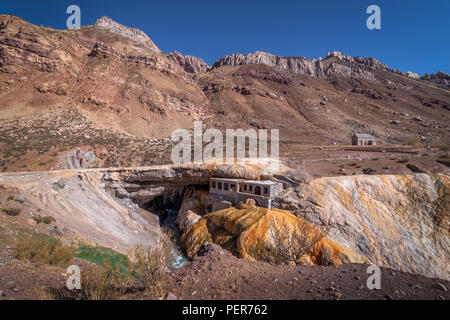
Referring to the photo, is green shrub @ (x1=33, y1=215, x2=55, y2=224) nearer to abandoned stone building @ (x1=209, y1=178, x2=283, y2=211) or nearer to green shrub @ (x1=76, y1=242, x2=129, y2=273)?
green shrub @ (x1=76, y1=242, x2=129, y2=273)

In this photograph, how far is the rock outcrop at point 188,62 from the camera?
112000 mm

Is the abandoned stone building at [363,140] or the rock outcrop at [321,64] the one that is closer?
the abandoned stone building at [363,140]

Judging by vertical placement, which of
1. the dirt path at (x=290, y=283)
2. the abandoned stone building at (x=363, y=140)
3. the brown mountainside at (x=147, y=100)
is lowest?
the dirt path at (x=290, y=283)

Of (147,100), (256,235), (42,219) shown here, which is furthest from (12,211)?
(147,100)

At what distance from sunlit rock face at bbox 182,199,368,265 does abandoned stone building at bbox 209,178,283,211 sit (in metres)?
1.06

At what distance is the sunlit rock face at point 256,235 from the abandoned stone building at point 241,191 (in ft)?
3.47

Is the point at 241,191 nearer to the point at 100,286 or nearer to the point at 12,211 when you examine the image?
the point at 12,211

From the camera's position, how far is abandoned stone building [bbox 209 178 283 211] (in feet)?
54.8

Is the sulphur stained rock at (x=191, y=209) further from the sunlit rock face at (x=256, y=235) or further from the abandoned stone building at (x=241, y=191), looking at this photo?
the abandoned stone building at (x=241, y=191)

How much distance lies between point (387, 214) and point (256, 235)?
11.0 meters

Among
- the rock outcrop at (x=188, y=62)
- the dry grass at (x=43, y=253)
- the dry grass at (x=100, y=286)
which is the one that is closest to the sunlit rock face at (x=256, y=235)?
the dry grass at (x=100, y=286)

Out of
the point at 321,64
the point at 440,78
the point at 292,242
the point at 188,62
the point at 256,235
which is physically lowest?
the point at 256,235

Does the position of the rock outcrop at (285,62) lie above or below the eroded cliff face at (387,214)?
above

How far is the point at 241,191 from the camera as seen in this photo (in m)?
18.4
